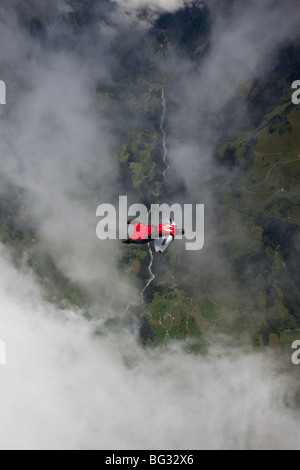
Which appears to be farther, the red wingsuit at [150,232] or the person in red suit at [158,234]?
the red wingsuit at [150,232]

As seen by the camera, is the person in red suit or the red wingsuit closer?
the person in red suit

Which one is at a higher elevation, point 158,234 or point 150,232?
point 150,232

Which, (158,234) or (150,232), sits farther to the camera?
(150,232)
